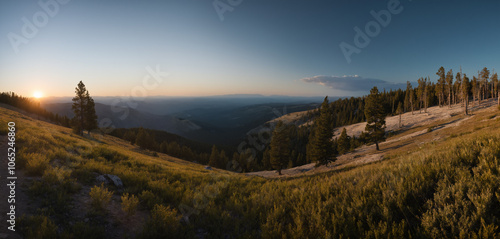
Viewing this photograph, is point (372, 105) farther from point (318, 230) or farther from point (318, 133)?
point (318, 230)

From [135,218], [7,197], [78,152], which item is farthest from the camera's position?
[78,152]

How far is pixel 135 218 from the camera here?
5258mm

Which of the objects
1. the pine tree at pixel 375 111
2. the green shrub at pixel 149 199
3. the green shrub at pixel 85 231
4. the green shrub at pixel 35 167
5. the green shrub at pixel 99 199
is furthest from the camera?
the pine tree at pixel 375 111

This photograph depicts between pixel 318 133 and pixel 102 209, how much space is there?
3286cm

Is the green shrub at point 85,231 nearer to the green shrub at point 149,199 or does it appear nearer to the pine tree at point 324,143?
the green shrub at point 149,199

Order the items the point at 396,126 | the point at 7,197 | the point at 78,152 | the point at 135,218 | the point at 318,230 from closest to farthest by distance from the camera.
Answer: the point at 318,230 < the point at 7,197 < the point at 135,218 < the point at 78,152 < the point at 396,126

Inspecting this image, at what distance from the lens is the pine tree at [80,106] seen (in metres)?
40.5

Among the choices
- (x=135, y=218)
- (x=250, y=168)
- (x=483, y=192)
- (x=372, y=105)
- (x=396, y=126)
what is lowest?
(x=250, y=168)

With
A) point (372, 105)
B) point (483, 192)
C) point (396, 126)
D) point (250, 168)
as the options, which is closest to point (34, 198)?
point (483, 192)

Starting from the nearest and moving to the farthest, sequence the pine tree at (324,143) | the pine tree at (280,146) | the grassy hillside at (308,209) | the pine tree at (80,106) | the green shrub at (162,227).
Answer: the grassy hillside at (308,209) → the green shrub at (162,227) → the pine tree at (324,143) → the pine tree at (280,146) → the pine tree at (80,106)

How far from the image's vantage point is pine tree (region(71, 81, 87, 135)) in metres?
40.5

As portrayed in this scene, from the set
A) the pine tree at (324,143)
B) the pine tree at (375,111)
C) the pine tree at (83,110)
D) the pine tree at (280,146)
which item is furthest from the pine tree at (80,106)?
the pine tree at (375,111)

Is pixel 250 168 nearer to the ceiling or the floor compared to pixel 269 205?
nearer to the floor

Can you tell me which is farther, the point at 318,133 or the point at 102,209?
the point at 318,133
